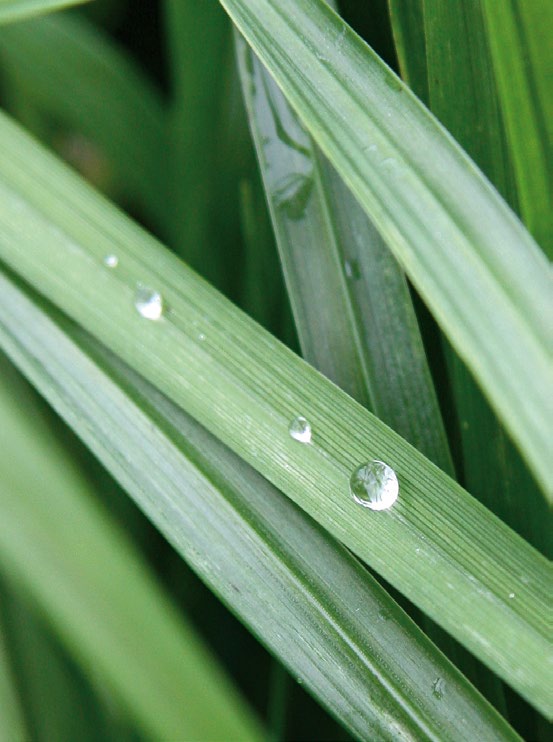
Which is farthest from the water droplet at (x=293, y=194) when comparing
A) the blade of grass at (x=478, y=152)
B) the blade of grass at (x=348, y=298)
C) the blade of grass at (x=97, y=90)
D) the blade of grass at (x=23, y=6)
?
the blade of grass at (x=97, y=90)

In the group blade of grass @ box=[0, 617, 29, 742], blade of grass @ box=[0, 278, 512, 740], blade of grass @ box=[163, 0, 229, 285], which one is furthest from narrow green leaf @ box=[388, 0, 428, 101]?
blade of grass @ box=[0, 617, 29, 742]

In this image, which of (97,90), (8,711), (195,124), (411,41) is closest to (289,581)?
(8,711)

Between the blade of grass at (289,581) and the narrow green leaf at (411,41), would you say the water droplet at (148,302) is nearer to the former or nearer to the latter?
the blade of grass at (289,581)

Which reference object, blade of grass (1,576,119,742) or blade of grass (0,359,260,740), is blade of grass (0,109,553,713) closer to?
blade of grass (0,359,260,740)

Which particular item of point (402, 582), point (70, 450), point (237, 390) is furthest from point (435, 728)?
point (70, 450)

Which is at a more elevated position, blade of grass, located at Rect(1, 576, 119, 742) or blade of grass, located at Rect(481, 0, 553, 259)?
blade of grass, located at Rect(481, 0, 553, 259)

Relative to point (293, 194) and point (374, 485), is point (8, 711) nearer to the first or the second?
point (374, 485)
